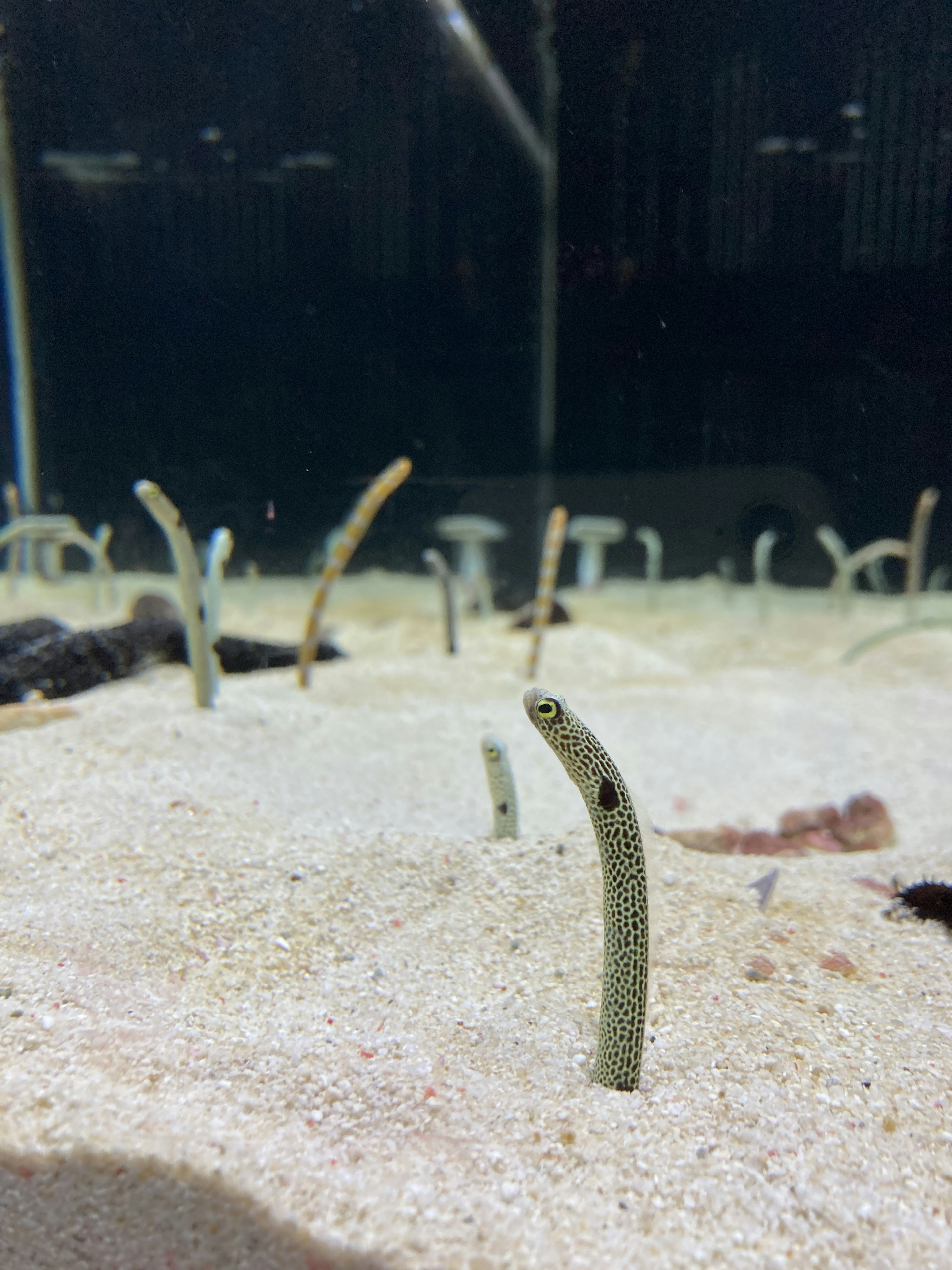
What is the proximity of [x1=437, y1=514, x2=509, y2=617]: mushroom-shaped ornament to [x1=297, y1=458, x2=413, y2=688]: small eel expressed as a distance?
8.98ft

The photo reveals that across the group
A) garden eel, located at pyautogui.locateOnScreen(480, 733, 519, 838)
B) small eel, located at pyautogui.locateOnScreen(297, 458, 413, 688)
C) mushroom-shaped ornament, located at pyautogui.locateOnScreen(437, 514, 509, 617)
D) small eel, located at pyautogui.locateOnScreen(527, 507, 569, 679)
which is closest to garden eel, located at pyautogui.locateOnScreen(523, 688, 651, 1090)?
garden eel, located at pyautogui.locateOnScreen(480, 733, 519, 838)

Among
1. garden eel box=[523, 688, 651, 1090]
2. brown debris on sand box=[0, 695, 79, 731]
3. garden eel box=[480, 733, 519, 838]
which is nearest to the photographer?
garden eel box=[523, 688, 651, 1090]

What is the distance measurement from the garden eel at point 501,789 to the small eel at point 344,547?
162cm

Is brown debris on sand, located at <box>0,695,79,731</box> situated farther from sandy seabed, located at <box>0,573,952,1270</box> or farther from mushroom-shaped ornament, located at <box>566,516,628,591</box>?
mushroom-shaped ornament, located at <box>566,516,628,591</box>

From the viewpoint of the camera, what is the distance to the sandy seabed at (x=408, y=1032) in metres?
0.82

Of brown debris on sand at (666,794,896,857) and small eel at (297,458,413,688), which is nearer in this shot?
brown debris on sand at (666,794,896,857)

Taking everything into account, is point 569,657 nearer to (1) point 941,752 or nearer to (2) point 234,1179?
(1) point 941,752

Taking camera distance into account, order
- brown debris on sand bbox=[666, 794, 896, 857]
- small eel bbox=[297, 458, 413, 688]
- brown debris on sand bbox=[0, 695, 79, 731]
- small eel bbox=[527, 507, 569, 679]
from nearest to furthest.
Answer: brown debris on sand bbox=[666, 794, 896, 857] < brown debris on sand bbox=[0, 695, 79, 731] < small eel bbox=[297, 458, 413, 688] < small eel bbox=[527, 507, 569, 679]

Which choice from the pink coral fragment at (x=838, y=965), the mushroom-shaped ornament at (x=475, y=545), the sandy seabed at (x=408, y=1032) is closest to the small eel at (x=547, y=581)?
the sandy seabed at (x=408, y=1032)

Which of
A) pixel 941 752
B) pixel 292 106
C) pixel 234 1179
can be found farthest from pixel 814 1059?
pixel 292 106

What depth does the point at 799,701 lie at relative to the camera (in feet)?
12.2

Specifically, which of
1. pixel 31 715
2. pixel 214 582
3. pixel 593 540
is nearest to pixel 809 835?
pixel 214 582

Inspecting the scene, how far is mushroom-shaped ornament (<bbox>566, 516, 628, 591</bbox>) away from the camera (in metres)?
7.43

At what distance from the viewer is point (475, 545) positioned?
6992 mm
